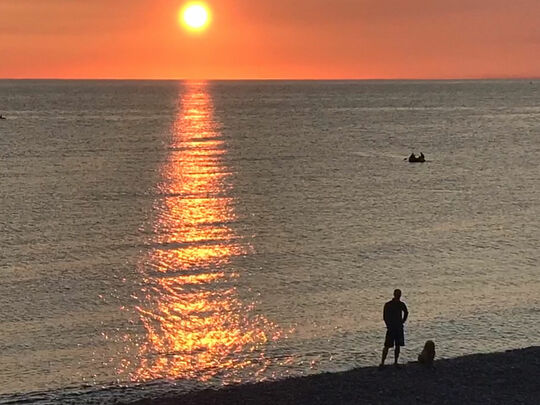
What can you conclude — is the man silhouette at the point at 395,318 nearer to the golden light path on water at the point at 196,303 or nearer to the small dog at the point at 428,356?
the small dog at the point at 428,356

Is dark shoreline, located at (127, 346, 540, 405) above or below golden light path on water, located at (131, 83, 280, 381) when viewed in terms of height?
below

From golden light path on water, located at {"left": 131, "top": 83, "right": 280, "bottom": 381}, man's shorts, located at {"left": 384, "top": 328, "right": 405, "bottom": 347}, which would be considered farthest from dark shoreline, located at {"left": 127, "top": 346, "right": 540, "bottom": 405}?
golden light path on water, located at {"left": 131, "top": 83, "right": 280, "bottom": 381}

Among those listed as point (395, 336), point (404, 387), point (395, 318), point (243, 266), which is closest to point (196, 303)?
point (243, 266)

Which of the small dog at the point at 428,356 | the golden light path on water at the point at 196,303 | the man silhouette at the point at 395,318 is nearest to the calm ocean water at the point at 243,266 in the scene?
the golden light path on water at the point at 196,303

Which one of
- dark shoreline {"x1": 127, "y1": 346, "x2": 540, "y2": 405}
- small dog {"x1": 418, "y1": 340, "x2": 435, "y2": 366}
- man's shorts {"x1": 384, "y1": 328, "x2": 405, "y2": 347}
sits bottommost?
dark shoreline {"x1": 127, "y1": 346, "x2": 540, "y2": 405}

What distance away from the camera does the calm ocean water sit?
25.5m

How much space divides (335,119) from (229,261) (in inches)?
5528

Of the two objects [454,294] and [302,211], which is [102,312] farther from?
[302,211]

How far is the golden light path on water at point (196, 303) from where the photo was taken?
24891mm

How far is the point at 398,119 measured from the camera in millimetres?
175375

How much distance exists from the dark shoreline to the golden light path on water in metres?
2.71

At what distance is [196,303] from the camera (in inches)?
1241

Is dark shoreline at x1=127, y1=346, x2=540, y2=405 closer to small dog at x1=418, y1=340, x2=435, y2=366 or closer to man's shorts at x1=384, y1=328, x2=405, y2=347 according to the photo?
small dog at x1=418, y1=340, x2=435, y2=366

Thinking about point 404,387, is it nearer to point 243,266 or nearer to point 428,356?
point 428,356
